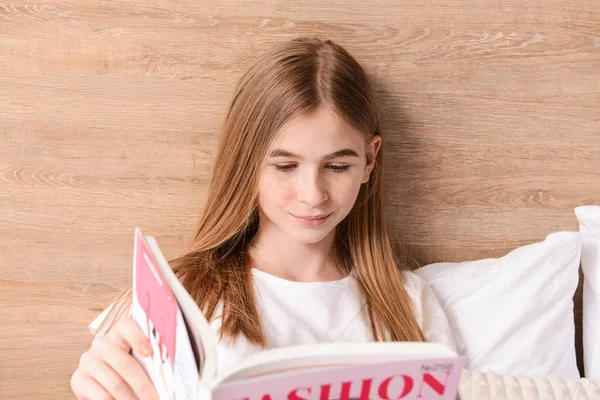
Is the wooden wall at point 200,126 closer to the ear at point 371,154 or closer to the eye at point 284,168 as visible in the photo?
the ear at point 371,154

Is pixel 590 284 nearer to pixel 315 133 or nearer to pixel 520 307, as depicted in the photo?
pixel 520 307

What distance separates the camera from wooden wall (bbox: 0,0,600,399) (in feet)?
3.67

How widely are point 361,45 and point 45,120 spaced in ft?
1.87

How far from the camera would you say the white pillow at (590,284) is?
3.96ft

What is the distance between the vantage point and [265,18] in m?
1.14

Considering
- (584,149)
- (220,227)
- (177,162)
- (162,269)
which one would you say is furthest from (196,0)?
(584,149)

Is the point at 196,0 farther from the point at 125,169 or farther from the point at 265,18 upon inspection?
the point at 125,169

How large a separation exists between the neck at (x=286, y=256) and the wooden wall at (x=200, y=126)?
14 centimetres

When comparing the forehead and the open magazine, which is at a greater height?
the forehead

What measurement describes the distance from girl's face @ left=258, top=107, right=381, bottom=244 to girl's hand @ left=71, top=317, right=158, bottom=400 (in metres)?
0.34

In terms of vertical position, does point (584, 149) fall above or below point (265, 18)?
below

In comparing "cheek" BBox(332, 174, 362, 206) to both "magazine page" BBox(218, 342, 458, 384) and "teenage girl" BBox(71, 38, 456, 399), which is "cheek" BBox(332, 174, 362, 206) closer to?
"teenage girl" BBox(71, 38, 456, 399)

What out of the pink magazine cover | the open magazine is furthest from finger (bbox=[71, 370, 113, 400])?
the pink magazine cover

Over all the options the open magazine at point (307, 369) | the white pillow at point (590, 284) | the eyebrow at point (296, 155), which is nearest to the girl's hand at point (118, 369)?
the open magazine at point (307, 369)
